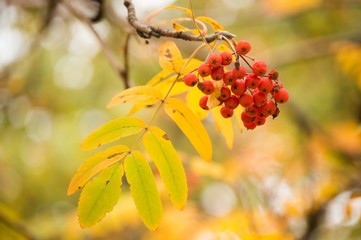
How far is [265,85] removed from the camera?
113cm

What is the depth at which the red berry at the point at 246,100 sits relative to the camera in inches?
45.1

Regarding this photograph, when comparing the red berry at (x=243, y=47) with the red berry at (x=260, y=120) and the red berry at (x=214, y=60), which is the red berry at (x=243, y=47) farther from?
the red berry at (x=260, y=120)

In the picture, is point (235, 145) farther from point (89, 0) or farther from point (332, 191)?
point (89, 0)

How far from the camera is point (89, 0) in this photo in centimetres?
202

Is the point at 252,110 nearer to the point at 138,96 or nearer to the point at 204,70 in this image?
Answer: the point at 204,70

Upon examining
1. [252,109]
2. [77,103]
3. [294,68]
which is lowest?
[77,103]

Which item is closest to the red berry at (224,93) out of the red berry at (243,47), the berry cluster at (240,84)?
the berry cluster at (240,84)

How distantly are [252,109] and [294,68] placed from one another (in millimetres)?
4030

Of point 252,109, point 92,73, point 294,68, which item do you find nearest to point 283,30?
point 294,68

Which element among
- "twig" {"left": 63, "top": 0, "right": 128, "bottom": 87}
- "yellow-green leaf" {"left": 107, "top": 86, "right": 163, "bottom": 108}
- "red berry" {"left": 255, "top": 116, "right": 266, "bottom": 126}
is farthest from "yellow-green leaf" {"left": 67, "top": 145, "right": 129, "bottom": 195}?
"twig" {"left": 63, "top": 0, "right": 128, "bottom": 87}

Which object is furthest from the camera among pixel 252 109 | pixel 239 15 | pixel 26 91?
pixel 239 15

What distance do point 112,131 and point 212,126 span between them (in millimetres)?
2250

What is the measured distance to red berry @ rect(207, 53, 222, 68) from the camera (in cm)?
109

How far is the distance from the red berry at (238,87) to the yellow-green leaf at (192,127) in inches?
5.8
